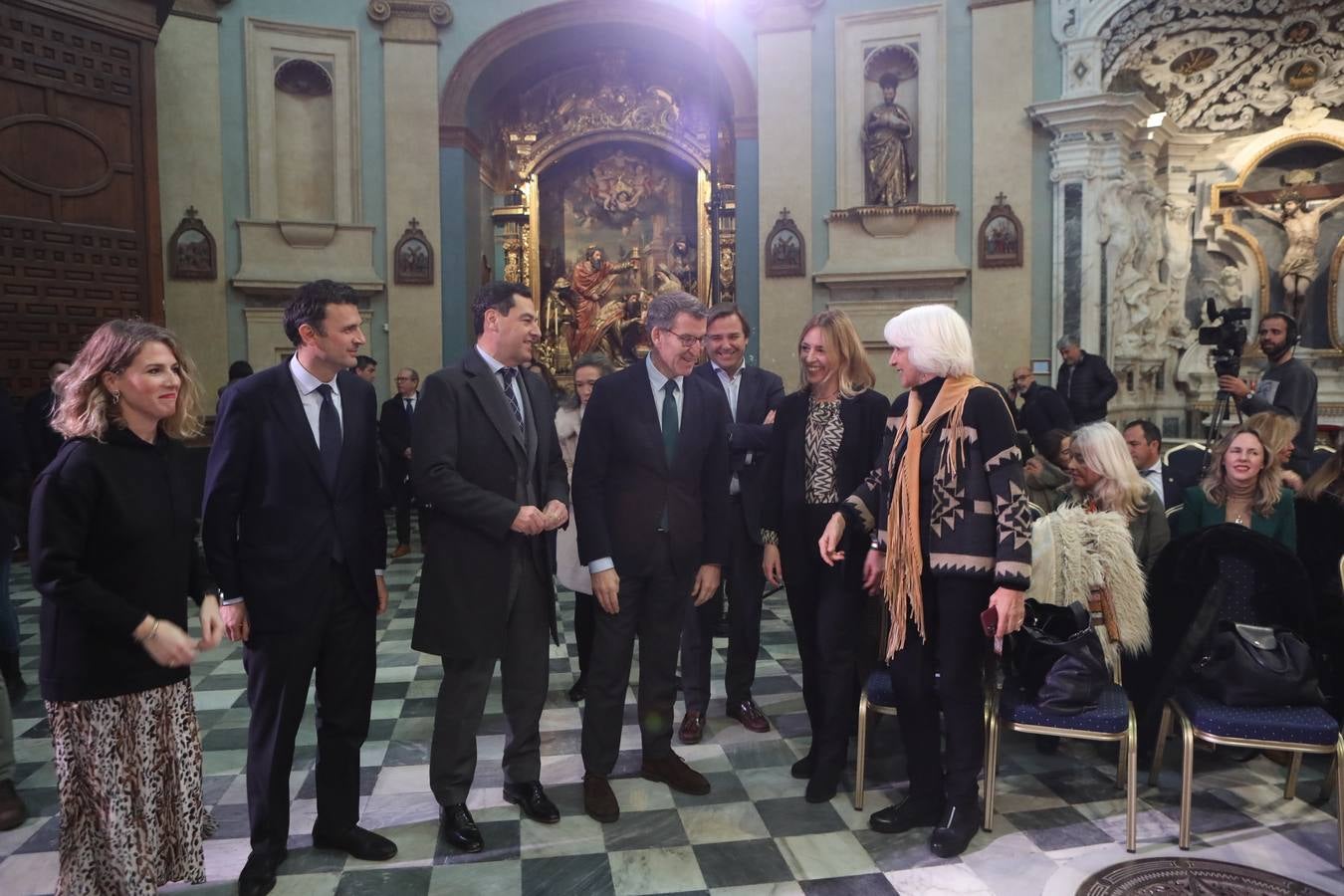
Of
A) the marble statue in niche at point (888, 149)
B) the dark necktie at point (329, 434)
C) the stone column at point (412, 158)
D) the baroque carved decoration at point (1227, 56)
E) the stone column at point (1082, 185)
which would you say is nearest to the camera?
the dark necktie at point (329, 434)

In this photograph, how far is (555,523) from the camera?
2.87m

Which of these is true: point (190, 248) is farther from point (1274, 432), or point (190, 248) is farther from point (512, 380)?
point (1274, 432)

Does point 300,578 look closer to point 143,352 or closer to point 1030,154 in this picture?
point 143,352

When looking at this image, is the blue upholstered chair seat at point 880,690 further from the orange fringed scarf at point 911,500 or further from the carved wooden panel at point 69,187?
the carved wooden panel at point 69,187

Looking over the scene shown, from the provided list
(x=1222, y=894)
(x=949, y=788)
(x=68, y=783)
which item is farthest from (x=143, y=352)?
(x=1222, y=894)

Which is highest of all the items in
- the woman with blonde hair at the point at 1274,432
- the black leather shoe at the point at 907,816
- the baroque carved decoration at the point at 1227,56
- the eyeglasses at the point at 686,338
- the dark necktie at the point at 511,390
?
the baroque carved decoration at the point at 1227,56

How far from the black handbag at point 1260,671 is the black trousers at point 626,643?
1740mm

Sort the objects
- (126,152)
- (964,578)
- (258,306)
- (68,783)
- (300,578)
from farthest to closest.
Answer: (258,306), (126,152), (964,578), (300,578), (68,783)

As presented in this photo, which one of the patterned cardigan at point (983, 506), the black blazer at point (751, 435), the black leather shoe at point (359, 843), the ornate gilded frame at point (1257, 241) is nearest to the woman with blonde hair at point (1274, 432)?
the patterned cardigan at point (983, 506)

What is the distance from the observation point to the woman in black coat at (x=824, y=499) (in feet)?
10.4

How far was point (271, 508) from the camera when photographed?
2535 mm

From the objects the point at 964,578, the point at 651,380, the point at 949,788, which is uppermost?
the point at 651,380

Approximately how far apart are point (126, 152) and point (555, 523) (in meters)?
7.85

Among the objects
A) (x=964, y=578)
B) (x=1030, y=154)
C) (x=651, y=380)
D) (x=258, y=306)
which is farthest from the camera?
(x=258, y=306)
